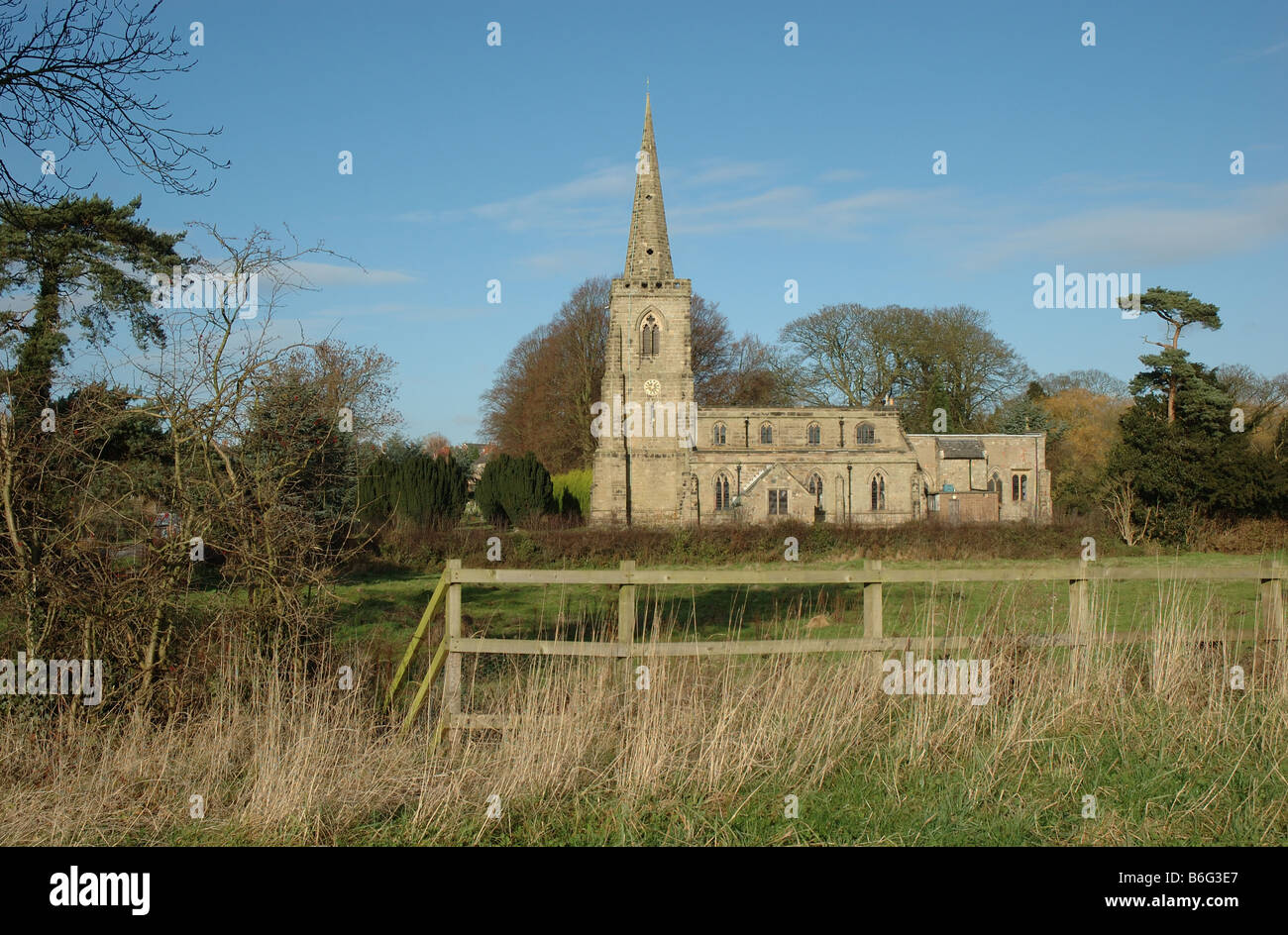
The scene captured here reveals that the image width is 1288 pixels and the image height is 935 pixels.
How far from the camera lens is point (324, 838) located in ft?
14.7

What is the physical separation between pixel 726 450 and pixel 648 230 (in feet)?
45.7

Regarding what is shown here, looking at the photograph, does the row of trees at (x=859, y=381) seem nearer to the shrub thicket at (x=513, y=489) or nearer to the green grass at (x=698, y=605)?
the shrub thicket at (x=513, y=489)

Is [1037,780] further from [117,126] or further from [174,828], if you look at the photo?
[117,126]

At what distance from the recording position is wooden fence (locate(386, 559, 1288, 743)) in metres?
6.52

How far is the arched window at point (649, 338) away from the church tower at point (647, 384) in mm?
56

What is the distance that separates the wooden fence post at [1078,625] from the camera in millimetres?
6453

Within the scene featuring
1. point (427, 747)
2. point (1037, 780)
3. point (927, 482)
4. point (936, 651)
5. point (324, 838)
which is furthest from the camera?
point (927, 482)

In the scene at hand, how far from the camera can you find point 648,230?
53688 millimetres

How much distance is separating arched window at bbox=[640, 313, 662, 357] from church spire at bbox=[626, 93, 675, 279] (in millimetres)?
2691
